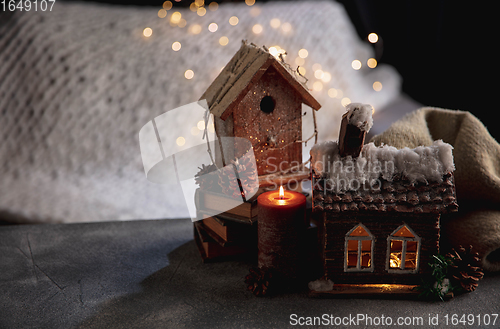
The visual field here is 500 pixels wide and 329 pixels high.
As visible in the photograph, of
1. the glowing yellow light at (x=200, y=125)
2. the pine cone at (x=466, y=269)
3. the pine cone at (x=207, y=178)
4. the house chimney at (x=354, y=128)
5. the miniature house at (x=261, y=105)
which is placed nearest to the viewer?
the house chimney at (x=354, y=128)

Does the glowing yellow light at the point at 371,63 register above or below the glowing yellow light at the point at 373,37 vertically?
below

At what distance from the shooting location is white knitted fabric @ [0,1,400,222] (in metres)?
1.67

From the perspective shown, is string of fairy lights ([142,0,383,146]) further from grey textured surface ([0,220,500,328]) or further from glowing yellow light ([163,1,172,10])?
grey textured surface ([0,220,500,328])

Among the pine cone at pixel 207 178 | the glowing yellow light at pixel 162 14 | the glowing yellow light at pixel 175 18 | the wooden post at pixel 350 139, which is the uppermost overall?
the glowing yellow light at pixel 162 14

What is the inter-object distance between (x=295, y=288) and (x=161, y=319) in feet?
1.19

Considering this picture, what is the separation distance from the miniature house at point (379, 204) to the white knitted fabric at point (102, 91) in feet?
3.01

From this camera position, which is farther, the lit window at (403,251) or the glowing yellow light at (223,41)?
the glowing yellow light at (223,41)

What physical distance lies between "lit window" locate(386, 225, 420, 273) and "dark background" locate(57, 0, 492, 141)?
88cm

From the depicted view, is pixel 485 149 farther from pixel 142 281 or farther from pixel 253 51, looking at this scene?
pixel 142 281

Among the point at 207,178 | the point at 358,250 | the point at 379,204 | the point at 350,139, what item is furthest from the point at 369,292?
the point at 207,178

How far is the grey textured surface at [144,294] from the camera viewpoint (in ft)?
3.04

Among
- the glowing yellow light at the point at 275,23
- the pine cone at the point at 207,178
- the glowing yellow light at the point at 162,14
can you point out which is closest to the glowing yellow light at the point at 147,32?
the glowing yellow light at the point at 162,14

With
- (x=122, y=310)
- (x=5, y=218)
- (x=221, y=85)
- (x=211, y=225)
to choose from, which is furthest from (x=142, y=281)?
(x=5, y=218)

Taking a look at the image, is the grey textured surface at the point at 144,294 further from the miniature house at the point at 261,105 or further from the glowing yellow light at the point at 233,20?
the glowing yellow light at the point at 233,20
